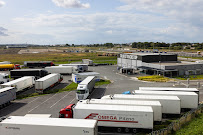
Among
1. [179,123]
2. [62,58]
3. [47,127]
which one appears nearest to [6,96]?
[47,127]

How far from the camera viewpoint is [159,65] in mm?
71875

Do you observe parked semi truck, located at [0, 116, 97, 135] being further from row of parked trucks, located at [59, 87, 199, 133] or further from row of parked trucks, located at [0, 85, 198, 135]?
row of parked trucks, located at [59, 87, 199, 133]

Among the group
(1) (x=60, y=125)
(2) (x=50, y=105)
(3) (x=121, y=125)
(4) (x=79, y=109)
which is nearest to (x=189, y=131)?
(3) (x=121, y=125)

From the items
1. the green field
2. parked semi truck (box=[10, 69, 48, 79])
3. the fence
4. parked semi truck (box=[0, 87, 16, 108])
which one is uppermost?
the green field

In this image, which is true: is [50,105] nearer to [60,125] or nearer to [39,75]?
[60,125]

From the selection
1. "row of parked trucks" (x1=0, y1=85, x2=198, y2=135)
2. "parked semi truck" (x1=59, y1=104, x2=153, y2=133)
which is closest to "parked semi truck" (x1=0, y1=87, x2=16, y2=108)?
"row of parked trucks" (x1=0, y1=85, x2=198, y2=135)

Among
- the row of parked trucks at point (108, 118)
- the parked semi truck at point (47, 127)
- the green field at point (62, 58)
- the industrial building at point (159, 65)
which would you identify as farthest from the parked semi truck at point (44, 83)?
the green field at point (62, 58)

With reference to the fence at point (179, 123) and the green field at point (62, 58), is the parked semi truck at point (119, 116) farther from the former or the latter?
the green field at point (62, 58)

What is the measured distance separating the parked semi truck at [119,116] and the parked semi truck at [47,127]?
4319 millimetres

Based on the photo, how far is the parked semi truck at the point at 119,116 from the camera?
23.8 meters

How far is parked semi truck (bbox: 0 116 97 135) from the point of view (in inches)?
750

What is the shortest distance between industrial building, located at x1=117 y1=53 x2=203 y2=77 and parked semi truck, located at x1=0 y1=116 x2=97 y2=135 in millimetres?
55212

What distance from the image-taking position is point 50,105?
38.3m

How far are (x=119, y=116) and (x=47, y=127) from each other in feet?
30.3
